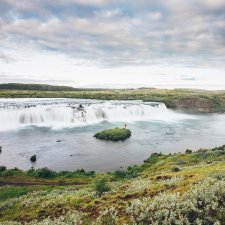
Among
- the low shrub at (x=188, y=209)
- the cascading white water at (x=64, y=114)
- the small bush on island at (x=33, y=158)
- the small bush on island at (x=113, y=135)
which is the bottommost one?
the small bush on island at (x=33, y=158)

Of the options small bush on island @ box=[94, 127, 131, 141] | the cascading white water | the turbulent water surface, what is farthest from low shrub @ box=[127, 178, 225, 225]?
the cascading white water

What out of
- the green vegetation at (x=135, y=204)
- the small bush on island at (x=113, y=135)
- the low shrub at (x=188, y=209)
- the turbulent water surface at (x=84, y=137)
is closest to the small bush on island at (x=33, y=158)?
the turbulent water surface at (x=84, y=137)

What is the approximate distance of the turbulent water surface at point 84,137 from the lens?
5124 centimetres

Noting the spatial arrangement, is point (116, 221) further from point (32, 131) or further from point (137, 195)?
point (32, 131)

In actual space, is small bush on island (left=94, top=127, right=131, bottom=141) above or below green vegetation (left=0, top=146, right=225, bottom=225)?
below

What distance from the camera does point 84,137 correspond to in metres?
69.5

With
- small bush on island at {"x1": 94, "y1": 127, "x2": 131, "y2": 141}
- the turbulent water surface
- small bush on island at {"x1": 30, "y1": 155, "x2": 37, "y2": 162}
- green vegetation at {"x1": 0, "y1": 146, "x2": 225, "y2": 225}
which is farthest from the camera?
small bush on island at {"x1": 94, "y1": 127, "x2": 131, "y2": 141}

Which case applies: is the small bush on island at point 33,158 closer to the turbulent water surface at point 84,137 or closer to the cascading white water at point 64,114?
the turbulent water surface at point 84,137

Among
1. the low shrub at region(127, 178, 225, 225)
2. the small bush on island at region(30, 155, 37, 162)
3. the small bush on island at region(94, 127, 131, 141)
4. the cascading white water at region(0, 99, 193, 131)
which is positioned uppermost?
the low shrub at region(127, 178, 225, 225)

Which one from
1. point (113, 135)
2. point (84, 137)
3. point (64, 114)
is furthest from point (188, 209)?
point (64, 114)

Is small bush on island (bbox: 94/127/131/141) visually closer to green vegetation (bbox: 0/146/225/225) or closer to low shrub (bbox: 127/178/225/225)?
green vegetation (bbox: 0/146/225/225)

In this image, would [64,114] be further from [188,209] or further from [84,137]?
[188,209]

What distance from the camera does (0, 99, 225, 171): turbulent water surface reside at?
51.2m

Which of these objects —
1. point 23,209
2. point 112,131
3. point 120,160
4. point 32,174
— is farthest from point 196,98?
point 23,209
